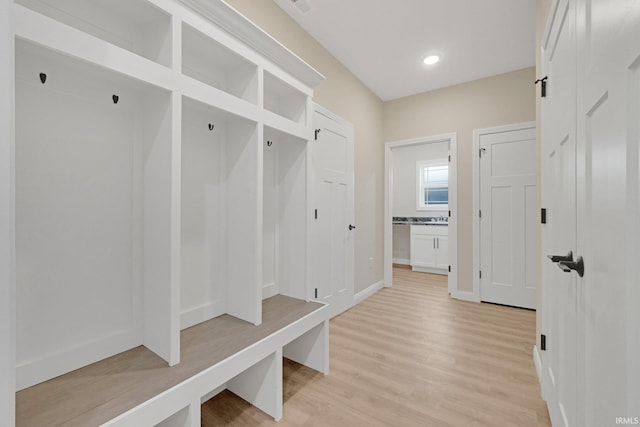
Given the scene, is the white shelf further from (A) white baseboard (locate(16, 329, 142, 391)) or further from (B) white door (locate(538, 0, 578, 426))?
(B) white door (locate(538, 0, 578, 426))

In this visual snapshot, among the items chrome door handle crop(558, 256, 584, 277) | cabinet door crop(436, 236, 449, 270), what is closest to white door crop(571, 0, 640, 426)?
chrome door handle crop(558, 256, 584, 277)

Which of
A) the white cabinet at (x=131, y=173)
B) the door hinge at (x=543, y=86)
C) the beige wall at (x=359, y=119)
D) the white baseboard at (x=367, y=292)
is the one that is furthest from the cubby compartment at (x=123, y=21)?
the white baseboard at (x=367, y=292)

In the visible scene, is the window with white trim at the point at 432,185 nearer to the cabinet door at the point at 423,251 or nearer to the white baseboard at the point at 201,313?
the cabinet door at the point at 423,251

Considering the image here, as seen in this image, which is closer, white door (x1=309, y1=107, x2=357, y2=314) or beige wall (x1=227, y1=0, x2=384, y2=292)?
beige wall (x1=227, y1=0, x2=384, y2=292)

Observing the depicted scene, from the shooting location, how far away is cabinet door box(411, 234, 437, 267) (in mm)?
5031

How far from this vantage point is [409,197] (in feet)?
19.1

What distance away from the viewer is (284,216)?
2.09 m

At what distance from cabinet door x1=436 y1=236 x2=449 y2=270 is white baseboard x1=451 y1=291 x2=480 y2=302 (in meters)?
1.44

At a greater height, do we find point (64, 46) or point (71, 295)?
point (64, 46)

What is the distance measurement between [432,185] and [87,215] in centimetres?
553

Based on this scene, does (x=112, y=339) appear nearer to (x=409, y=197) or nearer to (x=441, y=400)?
(x=441, y=400)

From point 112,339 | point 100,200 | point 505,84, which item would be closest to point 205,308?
point 112,339

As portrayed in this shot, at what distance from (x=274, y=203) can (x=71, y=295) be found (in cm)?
125

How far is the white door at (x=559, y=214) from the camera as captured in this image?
1045 millimetres
